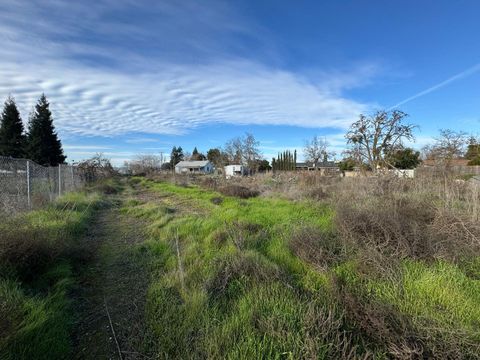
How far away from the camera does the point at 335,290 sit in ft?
11.2

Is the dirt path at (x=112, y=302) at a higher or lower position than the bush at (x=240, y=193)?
lower

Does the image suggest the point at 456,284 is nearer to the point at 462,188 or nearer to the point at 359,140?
the point at 462,188

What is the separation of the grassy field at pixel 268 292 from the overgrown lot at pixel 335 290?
2 centimetres

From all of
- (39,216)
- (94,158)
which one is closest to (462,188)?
(39,216)

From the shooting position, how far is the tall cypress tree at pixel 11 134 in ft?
99.2

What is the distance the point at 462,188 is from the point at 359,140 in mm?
14736

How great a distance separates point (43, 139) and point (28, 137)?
5.11 feet

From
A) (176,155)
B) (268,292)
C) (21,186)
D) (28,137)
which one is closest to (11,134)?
(28,137)

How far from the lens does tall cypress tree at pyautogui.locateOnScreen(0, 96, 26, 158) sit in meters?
30.2

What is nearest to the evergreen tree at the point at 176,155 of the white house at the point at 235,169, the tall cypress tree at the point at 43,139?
the white house at the point at 235,169

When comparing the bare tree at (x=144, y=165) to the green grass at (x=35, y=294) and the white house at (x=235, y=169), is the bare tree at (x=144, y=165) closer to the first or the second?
the white house at (x=235, y=169)

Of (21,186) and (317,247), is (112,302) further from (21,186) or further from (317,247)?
(21,186)

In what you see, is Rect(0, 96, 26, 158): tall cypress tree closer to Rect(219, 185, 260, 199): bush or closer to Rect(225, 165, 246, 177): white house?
Rect(219, 185, 260, 199): bush

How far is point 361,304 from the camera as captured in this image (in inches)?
121
